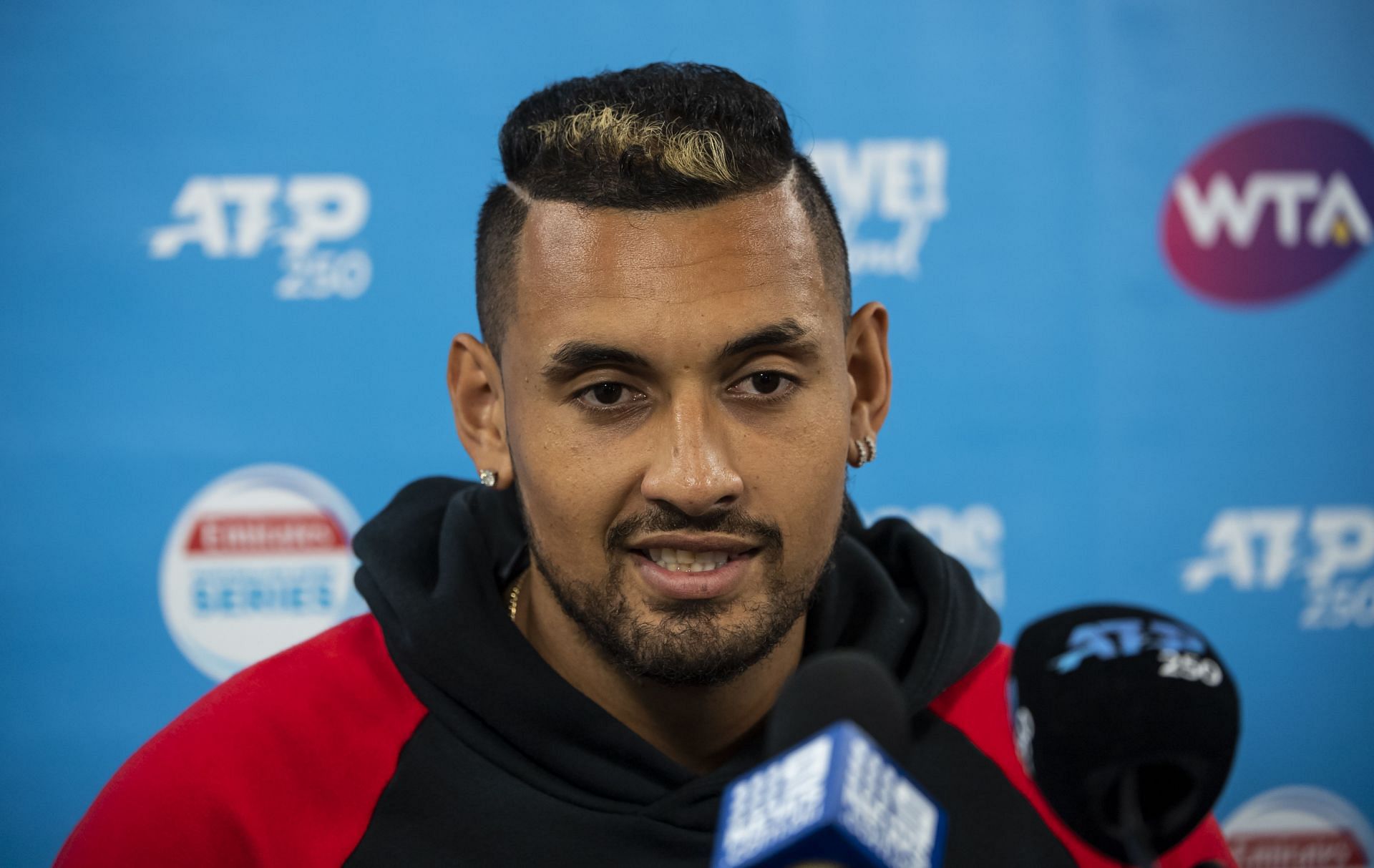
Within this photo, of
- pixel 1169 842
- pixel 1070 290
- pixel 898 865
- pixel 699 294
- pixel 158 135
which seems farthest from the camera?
pixel 1070 290

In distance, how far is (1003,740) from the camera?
1602mm

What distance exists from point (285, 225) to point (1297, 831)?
8.16 feet

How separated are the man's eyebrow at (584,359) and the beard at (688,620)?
16 cm

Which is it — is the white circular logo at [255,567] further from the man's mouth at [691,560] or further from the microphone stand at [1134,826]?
the microphone stand at [1134,826]

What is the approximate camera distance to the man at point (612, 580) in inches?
52.7

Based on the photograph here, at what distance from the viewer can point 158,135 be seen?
8.07 ft

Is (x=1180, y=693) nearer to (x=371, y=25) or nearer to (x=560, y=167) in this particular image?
(x=560, y=167)

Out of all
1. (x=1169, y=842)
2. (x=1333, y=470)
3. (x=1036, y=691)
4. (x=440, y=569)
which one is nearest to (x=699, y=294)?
(x=440, y=569)

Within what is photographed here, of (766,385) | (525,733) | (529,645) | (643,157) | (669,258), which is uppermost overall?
(643,157)

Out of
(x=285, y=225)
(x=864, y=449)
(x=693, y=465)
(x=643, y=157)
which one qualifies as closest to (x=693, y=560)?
(x=693, y=465)

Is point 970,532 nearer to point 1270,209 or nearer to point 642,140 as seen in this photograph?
point 1270,209

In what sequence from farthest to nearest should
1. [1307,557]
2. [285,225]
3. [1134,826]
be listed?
[1307,557]
[285,225]
[1134,826]

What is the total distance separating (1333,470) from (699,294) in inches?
78.8

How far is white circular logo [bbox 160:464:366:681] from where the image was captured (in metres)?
2.52
